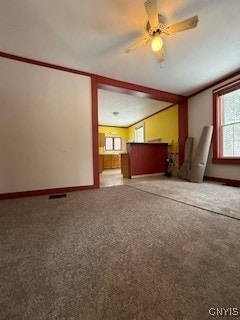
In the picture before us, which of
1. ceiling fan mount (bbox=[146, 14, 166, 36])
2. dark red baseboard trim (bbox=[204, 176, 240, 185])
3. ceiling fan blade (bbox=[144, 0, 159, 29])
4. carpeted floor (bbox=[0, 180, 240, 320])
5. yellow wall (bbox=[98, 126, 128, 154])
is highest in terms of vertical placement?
ceiling fan mount (bbox=[146, 14, 166, 36])

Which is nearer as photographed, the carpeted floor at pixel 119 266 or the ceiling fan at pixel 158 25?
the carpeted floor at pixel 119 266

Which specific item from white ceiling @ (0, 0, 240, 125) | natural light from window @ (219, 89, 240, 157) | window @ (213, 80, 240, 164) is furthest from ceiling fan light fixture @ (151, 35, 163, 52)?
natural light from window @ (219, 89, 240, 157)

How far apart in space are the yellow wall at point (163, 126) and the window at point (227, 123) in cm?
149

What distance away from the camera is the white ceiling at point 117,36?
6.50ft

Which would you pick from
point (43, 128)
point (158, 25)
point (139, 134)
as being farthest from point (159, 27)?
point (139, 134)

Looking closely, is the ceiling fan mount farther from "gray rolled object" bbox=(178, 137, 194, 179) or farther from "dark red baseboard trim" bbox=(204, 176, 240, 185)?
"dark red baseboard trim" bbox=(204, 176, 240, 185)

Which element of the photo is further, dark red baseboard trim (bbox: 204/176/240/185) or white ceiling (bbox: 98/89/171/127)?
white ceiling (bbox: 98/89/171/127)

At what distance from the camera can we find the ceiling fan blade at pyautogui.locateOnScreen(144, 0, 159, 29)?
170 centimetres

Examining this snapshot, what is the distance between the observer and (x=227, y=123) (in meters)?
3.89

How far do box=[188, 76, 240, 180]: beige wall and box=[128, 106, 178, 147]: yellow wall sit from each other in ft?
2.24

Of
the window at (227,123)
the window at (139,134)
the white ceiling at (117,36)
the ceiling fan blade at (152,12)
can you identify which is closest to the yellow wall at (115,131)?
the window at (139,134)

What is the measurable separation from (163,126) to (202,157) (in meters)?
2.43

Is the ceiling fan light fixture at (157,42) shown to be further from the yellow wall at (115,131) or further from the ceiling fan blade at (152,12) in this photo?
the yellow wall at (115,131)

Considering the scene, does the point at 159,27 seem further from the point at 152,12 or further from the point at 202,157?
the point at 202,157
